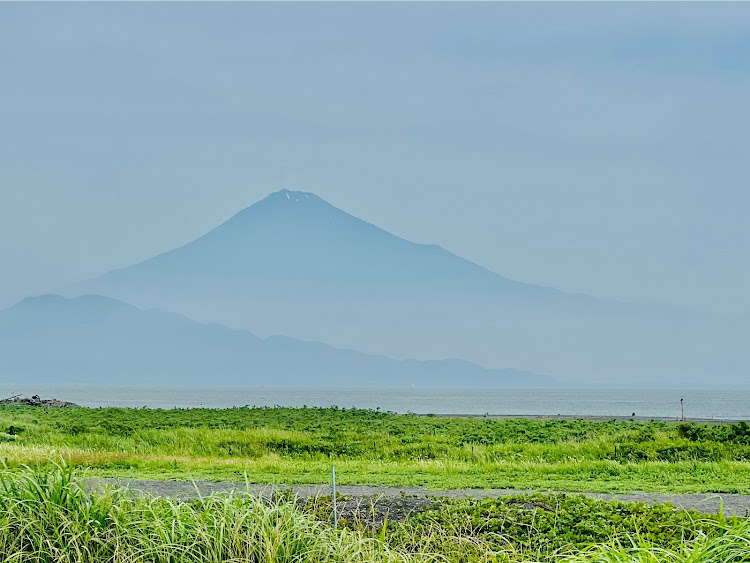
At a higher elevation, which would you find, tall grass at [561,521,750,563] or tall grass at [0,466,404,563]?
tall grass at [561,521,750,563]

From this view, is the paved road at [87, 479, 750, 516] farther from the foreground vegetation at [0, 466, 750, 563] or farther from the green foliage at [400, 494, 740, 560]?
the foreground vegetation at [0, 466, 750, 563]

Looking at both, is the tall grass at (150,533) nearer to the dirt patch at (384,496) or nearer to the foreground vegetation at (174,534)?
the foreground vegetation at (174,534)

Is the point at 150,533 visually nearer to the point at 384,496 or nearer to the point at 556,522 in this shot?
the point at 384,496

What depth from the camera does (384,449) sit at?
72.5 feet

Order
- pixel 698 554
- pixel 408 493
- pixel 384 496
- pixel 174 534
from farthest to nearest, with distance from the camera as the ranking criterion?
pixel 408 493 < pixel 384 496 < pixel 174 534 < pixel 698 554

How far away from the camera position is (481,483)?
13.7 m

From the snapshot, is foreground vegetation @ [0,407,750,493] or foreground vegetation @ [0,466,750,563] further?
foreground vegetation @ [0,407,750,493]

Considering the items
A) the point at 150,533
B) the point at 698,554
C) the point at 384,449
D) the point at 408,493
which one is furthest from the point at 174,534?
the point at 384,449

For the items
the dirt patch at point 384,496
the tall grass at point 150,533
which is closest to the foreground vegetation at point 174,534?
the tall grass at point 150,533

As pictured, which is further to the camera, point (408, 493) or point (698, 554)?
point (408, 493)

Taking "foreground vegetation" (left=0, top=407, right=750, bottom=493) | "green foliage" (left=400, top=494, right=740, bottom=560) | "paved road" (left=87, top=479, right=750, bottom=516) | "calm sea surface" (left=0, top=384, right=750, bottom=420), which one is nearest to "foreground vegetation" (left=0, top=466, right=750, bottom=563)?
"green foliage" (left=400, top=494, right=740, bottom=560)

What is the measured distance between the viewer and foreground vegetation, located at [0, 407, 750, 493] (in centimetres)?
1470

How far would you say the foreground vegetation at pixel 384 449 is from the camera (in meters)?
14.7

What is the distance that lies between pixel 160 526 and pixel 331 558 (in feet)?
4.65
